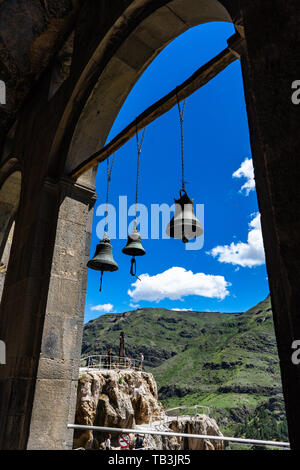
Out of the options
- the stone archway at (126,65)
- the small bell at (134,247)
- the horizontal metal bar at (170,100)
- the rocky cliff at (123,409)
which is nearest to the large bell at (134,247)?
the small bell at (134,247)

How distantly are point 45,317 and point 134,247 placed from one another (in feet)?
4.88

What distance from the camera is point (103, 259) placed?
4.36 meters

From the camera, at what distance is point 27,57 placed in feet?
16.9

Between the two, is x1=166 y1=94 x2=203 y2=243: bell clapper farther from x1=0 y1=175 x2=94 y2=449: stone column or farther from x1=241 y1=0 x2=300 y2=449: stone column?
x1=241 y1=0 x2=300 y2=449: stone column

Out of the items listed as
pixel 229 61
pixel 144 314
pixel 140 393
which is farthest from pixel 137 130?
pixel 144 314

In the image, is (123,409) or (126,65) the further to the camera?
(123,409)

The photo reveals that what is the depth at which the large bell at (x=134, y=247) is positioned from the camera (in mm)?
4531

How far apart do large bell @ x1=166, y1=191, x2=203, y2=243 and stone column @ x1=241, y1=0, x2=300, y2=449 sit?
228 centimetres

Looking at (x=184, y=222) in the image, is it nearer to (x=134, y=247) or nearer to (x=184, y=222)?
(x=184, y=222)

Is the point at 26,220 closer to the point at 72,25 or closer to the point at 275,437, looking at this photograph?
the point at 72,25

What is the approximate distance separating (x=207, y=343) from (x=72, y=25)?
3826 inches

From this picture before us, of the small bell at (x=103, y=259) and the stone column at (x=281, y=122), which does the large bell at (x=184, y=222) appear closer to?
the small bell at (x=103, y=259)

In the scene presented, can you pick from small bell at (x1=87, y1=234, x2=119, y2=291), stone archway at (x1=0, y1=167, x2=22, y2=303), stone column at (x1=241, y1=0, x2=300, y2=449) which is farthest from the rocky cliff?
stone column at (x1=241, y1=0, x2=300, y2=449)

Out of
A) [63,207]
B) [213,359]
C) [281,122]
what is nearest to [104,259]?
[63,207]
